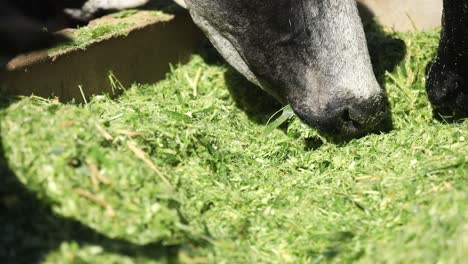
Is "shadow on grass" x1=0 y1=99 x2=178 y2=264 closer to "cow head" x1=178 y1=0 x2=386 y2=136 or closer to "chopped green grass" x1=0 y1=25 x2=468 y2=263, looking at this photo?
"chopped green grass" x1=0 y1=25 x2=468 y2=263

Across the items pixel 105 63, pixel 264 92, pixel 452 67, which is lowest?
pixel 264 92

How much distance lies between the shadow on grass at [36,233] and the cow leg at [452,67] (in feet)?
5.49

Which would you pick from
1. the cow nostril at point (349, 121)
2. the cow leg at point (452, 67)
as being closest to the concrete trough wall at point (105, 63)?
the cow nostril at point (349, 121)

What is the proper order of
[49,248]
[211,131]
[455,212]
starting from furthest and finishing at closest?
1. [211,131]
2. [455,212]
3. [49,248]

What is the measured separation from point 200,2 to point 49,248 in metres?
1.54

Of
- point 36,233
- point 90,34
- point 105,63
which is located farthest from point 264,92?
point 36,233

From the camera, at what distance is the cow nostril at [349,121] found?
293 centimetres

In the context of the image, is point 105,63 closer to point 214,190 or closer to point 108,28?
point 108,28

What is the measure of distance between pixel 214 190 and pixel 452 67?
1316mm

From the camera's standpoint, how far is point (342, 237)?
7.27 ft

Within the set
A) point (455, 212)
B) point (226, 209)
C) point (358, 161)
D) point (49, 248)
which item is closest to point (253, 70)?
point (358, 161)

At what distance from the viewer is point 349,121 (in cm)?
296

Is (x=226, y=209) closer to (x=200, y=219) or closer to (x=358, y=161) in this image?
(x=200, y=219)

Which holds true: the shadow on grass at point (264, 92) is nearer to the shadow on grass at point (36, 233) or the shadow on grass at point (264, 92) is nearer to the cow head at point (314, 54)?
the cow head at point (314, 54)
